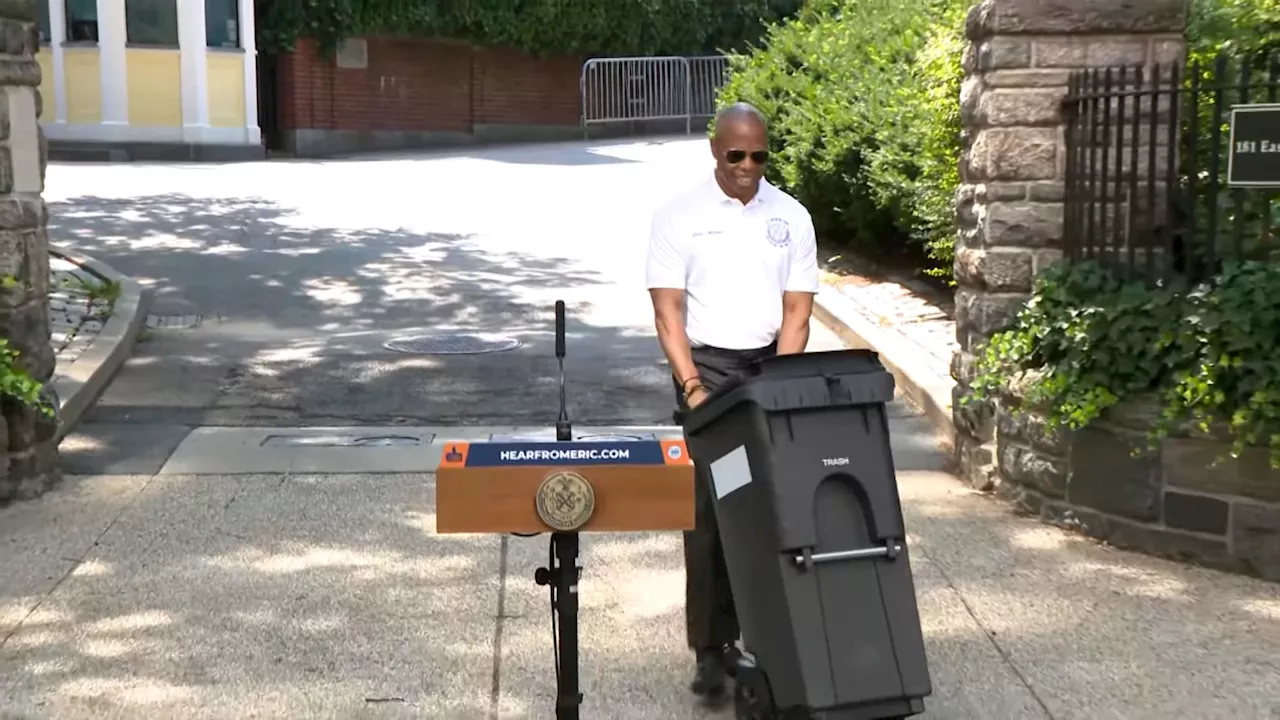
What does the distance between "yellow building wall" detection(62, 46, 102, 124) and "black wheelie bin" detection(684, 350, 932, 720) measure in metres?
20.7

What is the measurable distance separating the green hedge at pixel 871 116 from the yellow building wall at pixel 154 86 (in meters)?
10.7

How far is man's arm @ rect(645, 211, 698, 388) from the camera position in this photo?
4.40m

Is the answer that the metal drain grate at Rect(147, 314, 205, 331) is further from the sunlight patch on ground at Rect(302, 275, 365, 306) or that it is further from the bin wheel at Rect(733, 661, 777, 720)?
the bin wheel at Rect(733, 661, 777, 720)

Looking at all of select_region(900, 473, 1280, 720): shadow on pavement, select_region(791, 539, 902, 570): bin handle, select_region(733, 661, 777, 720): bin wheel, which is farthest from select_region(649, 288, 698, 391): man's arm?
select_region(900, 473, 1280, 720): shadow on pavement

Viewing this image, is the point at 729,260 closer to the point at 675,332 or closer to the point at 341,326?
the point at 675,332

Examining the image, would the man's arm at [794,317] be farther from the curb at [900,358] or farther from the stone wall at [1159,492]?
the curb at [900,358]

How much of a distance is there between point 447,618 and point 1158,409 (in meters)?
2.96

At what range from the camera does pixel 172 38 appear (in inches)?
897

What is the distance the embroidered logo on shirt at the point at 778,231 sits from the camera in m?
4.43

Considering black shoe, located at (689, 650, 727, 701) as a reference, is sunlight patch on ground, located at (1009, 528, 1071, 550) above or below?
below

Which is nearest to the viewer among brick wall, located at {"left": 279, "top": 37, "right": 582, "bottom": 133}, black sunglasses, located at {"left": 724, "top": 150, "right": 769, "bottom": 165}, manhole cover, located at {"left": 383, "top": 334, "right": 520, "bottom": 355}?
black sunglasses, located at {"left": 724, "top": 150, "right": 769, "bottom": 165}

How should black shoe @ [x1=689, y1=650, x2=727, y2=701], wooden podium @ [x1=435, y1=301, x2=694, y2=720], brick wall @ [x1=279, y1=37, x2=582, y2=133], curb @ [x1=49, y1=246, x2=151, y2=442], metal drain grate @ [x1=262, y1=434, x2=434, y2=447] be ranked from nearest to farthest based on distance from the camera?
wooden podium @ [x1=435, y1=301, x2=694, y2=720], black shoe @ [x1=689, y1=650, x2=727, y2=701], metal drain grate @ [x1=262, y1=434, x2=434, y2=447], curb @ [x1=49, y1=246, x2=151, y2=442], brick wall @ [x1=279, y1=37, x2=582, y2=133]

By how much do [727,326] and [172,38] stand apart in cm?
2040

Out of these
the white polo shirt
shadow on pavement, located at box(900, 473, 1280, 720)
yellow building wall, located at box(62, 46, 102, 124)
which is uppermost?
yellow building wall, located at box(62, 46, 102, 124)
